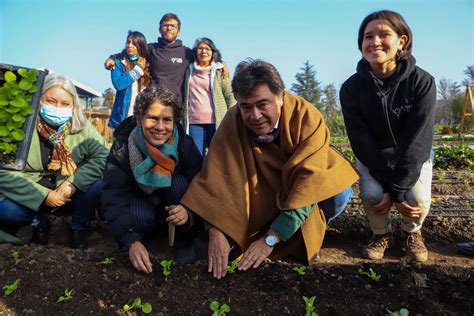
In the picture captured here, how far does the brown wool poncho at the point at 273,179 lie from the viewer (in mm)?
2127

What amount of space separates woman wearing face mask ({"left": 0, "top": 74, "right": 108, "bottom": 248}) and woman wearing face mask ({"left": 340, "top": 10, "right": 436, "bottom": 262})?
6.15ft

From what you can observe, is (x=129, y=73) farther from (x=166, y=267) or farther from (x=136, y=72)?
(x=166, y=267)

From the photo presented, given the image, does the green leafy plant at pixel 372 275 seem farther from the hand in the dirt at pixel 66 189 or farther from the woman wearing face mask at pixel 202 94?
the woman wearing face mask at pixel 202 94

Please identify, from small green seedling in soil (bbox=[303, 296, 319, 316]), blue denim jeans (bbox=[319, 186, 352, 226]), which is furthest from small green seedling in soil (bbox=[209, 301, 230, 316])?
blue denim jeans (bbox=[319, 186, 352, 226])

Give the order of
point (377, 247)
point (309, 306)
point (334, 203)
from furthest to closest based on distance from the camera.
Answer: point (377, 247)
point (334, 203)
point (309, 306)

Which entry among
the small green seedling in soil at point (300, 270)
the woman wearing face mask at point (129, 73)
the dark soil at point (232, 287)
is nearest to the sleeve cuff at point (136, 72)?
the woman wearing face mask at point (129, 73)

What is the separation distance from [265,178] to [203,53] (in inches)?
89.6

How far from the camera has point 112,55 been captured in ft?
13.5

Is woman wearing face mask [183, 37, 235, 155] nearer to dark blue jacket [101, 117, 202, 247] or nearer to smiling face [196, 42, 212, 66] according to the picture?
smiling face [196, 42, 212, 66]

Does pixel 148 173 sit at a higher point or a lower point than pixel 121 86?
lower

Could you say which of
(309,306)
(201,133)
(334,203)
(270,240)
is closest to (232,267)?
(270,240)

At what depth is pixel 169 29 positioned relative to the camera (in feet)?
13.3

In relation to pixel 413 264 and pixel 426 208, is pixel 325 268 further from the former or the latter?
pixel 426 208

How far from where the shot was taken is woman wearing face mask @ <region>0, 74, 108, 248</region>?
2.59 meters
